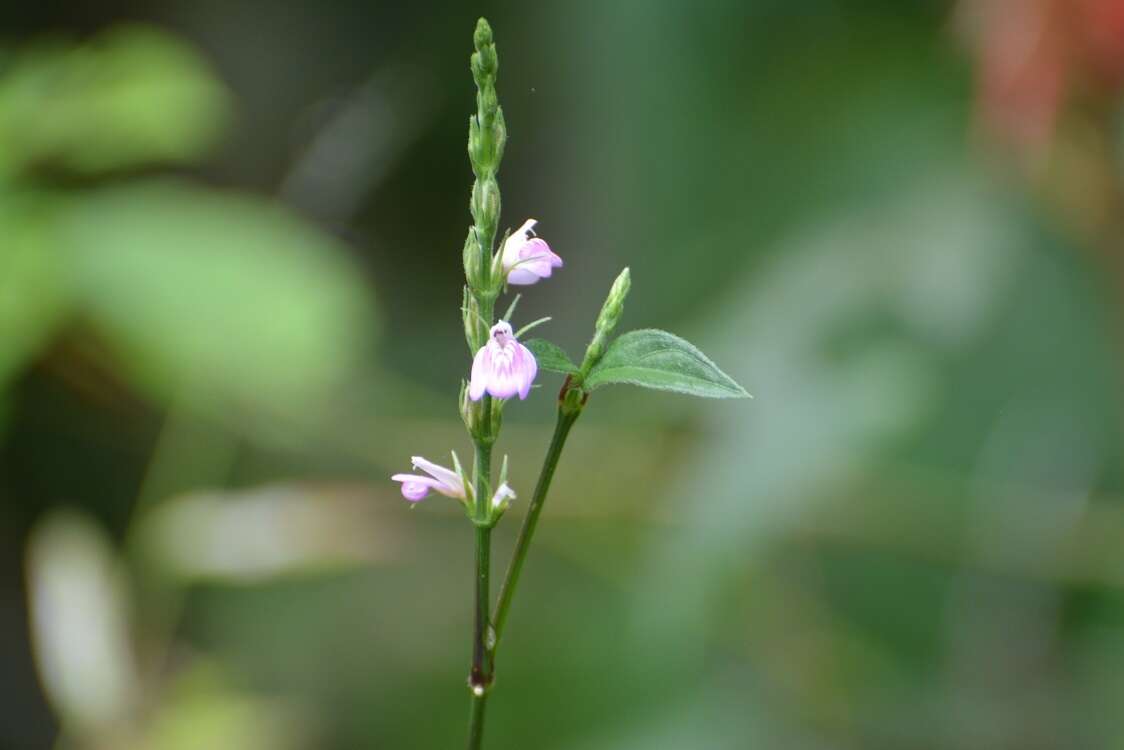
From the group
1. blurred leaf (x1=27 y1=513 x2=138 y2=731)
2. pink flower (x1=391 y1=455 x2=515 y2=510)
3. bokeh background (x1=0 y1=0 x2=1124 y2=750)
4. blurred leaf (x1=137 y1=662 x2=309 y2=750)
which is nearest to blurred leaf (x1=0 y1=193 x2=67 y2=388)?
bokeh background (x1=0 y1=0 x2=1124 y2=750)

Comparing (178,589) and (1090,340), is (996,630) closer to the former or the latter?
(1090,340)

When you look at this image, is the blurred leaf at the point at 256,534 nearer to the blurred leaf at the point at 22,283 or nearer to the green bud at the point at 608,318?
the blurred leaf at the point at 22,283

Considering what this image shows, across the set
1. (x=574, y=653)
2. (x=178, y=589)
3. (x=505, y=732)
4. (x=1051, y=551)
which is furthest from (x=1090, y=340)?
(x=178, y=589)

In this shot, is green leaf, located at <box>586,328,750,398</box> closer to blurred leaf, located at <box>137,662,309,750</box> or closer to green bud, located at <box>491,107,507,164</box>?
green bud, located at <box>491,107,507,164</box>

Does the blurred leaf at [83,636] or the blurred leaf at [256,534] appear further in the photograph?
the blurred leaf at [256,534]

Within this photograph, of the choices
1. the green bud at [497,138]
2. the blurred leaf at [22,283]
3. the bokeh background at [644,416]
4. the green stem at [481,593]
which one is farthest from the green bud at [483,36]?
the blurred leaf at [22,283]

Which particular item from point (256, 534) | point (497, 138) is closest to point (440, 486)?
point (497, 138)

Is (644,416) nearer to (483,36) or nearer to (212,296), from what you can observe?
(212,296)

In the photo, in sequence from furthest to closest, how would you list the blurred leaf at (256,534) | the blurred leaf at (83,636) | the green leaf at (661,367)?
1. the blurred leaf at (256,534)
2. the blurred leaf at (83,636)
3. the green leaf at (661,367)
